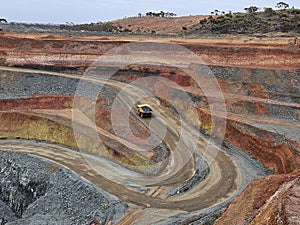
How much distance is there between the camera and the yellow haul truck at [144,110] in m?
41.6

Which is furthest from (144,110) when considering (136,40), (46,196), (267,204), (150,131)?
(136,40)

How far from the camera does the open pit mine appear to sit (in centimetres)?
2608

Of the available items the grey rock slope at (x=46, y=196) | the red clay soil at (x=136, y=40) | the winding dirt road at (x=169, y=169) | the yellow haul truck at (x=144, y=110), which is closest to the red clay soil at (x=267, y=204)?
the winding dirt road at (x=169, y=169)

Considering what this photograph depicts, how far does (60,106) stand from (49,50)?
55.8ft

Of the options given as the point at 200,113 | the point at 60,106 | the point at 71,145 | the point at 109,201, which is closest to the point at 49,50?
the point at 60,106

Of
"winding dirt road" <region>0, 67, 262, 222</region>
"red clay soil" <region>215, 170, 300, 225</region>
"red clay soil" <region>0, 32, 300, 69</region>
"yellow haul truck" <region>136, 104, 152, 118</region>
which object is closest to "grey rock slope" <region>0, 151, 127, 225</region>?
"winding dirt road" <region>0, 67, 262, 222</region>

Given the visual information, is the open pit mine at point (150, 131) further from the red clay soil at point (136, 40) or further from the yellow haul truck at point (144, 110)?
the yellow haul truck at point (144, 110)

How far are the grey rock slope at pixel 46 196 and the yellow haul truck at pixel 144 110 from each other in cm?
1128

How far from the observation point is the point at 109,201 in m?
26.5

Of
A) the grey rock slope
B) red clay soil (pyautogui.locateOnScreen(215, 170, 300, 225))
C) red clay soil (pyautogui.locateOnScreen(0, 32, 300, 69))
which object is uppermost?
red clay soil (pyautogui.locateOnScreen(0, 32, 300, 69))

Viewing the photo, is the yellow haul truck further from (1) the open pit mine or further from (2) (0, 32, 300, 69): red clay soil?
(2) (0, 32, 300, 69): red clay soil

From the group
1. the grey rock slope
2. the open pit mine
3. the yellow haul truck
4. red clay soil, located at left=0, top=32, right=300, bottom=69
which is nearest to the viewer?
the grey rock slope

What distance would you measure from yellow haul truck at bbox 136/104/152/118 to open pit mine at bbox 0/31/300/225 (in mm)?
683

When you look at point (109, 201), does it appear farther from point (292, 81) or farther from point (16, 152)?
point (292, 81)
